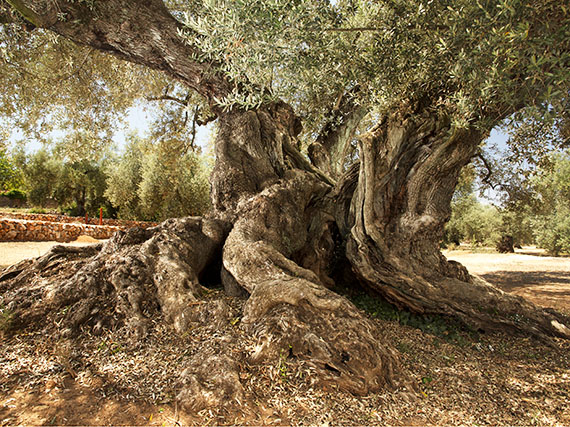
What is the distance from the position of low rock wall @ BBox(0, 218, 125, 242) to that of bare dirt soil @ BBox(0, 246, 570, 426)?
12174 mm

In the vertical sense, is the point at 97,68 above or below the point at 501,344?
above

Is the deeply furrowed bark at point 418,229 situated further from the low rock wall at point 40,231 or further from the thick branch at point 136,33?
the low rock wall at point 40,231

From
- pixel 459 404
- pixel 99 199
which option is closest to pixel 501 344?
pixel 459 404

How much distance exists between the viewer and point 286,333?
3113 millimetres

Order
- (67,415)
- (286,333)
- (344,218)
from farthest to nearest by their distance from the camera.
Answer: (344,218), (286,333), (67,415)

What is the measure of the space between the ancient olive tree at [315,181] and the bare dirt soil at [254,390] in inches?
7.7

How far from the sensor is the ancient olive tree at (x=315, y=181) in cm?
339

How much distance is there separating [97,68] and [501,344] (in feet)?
37.8

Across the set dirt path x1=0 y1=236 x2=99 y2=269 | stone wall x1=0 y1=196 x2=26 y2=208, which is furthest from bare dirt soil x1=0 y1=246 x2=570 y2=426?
stone wall x1=0 y1=196 x2=26 y2=208

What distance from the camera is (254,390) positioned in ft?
9.02

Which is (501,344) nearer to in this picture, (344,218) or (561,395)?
(561,395)

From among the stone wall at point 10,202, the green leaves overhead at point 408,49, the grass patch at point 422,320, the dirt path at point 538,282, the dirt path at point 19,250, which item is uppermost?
the green leaves overhead at point 408,49

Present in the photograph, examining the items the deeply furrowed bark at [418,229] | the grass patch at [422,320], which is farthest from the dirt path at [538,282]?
the grass patch at [422,320]

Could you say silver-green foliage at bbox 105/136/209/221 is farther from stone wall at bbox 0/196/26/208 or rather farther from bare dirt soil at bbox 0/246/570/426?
stone wall at bbox 0/196/26/208
